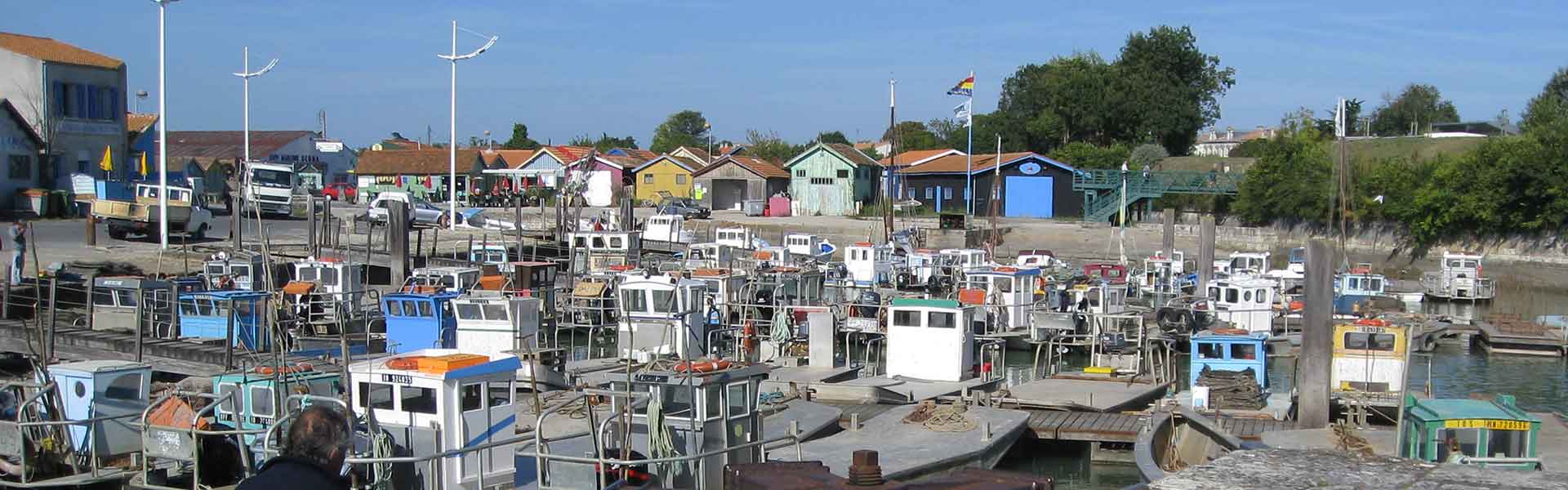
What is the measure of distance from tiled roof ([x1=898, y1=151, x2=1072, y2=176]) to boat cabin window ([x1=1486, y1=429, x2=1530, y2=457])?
58.2 m

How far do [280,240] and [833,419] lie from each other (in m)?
31.6

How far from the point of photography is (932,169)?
77.6 m

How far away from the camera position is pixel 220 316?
90.9 feet

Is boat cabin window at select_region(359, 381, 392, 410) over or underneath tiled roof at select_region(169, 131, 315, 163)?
underneath

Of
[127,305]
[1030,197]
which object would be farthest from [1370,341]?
[1030,197]

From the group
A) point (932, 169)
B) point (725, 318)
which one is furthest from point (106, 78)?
point (932, 169)

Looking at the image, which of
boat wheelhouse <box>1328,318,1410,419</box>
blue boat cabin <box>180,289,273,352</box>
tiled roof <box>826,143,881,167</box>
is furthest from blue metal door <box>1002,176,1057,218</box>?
blue boat cabin <box>180,289,273,352</box>

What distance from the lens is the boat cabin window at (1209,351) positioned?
2472cm

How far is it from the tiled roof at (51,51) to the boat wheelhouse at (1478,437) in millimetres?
52853

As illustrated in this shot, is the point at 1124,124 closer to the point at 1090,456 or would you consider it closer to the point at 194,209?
the point at 194,209

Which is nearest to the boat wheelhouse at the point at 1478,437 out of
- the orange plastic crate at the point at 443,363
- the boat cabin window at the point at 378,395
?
the orange plastic crate at the point at 443,363

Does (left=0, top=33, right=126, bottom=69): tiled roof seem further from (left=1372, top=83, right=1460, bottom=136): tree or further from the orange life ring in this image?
(left=1372, top=83, right=1460, bottom=136): tree

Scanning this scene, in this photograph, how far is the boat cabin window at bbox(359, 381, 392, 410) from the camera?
1402 centimetres

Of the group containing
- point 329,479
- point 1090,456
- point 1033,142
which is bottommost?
point 1090,456
